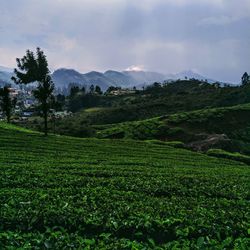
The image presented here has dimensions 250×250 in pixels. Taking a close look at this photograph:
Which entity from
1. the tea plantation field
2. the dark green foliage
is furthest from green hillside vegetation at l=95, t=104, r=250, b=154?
the tea plantation field

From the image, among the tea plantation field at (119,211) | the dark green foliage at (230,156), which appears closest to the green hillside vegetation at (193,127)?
the dark green foliage at (230,156)

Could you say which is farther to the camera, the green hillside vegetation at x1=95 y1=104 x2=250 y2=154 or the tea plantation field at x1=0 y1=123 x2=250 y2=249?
the green hillside vegetation at x1=95 y1=104 x2=250 y2=154

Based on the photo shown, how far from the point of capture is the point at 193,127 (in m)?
102

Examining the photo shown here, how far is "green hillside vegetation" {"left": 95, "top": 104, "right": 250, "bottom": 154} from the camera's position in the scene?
9544cm

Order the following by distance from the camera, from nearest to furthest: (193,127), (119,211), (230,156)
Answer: (119,211)
(230,156)
(193,127)

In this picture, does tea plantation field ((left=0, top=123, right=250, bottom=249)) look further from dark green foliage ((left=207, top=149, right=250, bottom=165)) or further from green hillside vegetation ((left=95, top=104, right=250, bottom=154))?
green hillside vegetation ((left=95, top=104, right=250, bottom=154))

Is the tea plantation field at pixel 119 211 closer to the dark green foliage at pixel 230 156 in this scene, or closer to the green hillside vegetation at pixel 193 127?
the dark green foliage at pixel 230 156

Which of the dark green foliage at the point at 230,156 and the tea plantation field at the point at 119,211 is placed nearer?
the tea plantation field at the point at 119,211

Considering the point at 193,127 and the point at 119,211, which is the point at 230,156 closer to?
the point at 193,127

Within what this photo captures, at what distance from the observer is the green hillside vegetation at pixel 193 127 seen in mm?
95438

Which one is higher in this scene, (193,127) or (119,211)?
(193,127)

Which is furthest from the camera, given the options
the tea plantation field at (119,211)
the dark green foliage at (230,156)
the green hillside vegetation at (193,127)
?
the green hillside vegetation at (193,127)

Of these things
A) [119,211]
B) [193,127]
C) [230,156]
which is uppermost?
[193,127]

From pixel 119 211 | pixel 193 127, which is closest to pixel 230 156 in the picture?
→ pixel 193 127
